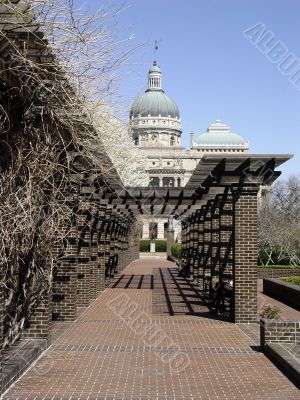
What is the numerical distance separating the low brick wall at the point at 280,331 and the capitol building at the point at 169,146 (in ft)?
227

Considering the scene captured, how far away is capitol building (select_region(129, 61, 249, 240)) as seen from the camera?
101 m

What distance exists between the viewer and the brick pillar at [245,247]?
13.7 m

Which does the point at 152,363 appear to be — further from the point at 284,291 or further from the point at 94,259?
the point at 284,291

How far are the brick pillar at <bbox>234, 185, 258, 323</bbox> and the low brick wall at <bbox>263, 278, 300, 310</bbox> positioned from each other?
14.6ft

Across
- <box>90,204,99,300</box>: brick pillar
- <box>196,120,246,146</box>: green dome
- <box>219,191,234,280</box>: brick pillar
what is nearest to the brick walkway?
<box>219,191,234,280</box>: brick pillar

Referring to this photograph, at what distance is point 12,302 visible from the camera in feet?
32.3

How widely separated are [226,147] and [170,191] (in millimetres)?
115212

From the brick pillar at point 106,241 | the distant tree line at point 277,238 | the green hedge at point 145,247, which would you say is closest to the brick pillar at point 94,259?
the brick pillar at point 106,241

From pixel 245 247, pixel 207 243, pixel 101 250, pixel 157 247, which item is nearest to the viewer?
pixel 245 247

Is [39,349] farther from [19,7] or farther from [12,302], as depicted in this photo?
[19,7]

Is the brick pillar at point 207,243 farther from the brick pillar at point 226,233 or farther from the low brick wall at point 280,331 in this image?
the low brick wall at point 280,331

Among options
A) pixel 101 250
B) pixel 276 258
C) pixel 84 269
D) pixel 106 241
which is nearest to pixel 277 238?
pixel 276 258

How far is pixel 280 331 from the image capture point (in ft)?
33.6

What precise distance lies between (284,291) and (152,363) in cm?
1129
